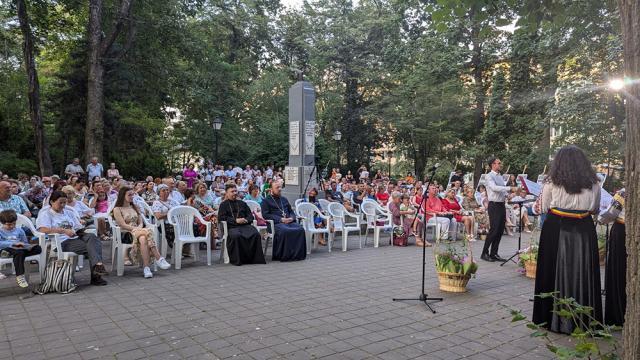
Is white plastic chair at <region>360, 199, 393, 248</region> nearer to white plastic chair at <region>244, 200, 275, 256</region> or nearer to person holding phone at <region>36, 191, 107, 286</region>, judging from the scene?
white plastic chair at <region>244, 200, 275, 256</region>

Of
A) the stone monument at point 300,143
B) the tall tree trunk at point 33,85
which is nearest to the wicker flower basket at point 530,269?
the stone monument at point 300,143

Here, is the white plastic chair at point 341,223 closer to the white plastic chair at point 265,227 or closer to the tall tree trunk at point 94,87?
the white plastic chair at point 265,227

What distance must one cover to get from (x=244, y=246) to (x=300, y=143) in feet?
17.3

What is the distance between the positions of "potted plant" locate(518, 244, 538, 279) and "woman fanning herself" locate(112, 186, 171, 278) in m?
5.29

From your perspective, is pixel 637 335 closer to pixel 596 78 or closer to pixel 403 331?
pixel 403 331

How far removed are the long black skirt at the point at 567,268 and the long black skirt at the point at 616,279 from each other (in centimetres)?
20

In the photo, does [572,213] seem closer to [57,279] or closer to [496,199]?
[496,199]

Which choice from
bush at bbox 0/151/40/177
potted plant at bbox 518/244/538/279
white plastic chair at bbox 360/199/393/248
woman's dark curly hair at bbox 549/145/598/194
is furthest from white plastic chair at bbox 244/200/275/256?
bush at bbox 0/151/40/177

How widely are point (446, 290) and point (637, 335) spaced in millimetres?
4236

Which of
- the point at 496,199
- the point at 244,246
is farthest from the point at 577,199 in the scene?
the point at 244,246

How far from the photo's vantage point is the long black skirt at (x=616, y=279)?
15.2 ft

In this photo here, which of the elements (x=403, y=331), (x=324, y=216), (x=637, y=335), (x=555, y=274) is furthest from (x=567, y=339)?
(x=324, y=216)

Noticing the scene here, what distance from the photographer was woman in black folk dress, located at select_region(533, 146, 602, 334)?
14.6 ft

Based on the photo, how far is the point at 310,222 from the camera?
951 cm
